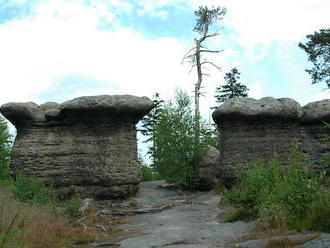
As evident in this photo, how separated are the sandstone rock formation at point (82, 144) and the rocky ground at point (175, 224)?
1214 mm

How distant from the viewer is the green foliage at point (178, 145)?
2167 cm

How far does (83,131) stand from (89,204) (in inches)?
123

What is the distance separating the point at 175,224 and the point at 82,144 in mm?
6292

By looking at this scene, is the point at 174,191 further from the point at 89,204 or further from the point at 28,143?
the point at 28,143

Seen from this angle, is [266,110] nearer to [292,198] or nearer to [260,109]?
[260,109]

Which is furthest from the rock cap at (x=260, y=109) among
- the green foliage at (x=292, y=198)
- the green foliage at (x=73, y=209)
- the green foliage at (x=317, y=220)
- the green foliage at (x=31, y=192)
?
the green foliage at (x=317, y=220)

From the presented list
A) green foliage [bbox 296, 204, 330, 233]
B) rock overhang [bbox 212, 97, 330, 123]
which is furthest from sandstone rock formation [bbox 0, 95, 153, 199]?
green foliage [bbox 296, 204, 330, 233]

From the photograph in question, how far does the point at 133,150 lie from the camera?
19.2m

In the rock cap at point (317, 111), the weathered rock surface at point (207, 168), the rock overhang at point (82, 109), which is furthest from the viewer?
the weathered rock surface at point (207, 168)

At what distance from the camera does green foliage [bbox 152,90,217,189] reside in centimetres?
2167

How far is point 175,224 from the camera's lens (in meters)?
13.9

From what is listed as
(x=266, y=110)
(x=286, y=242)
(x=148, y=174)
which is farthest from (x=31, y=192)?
(x=148, y=174)

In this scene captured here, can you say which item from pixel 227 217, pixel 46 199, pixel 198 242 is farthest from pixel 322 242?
pixel 46 199

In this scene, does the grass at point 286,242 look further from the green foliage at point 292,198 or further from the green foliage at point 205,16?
the green foliage at point 205,16
